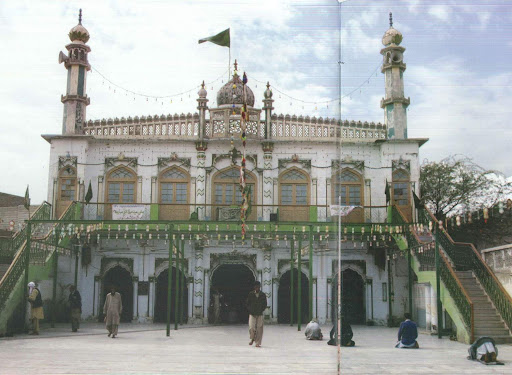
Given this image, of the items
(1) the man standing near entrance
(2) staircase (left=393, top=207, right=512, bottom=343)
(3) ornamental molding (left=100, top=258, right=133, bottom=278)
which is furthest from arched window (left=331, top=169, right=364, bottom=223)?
(1) the man standing near entrance

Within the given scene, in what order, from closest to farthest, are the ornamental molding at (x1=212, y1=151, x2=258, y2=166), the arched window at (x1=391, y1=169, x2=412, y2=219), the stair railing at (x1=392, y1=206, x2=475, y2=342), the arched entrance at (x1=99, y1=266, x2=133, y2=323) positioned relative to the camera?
the stair railing at (x1=392, y1=206, x2=475, y2=342) < the arched window at (x1=391, y1=169, x2=412, y2=219) < the arched entrance at (x1=99, y1=266, x2=133, y2=323) < the ornamental molding at (x1=212, y1=151, x2=258, y2=166)

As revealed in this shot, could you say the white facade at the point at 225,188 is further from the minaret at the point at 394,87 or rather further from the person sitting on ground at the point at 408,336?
the person sitting on ground at the point at 408,336

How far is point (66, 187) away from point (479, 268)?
14.3m

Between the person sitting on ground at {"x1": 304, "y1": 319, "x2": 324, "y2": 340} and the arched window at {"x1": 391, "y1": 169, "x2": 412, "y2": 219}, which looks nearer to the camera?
the person sitting on ground at {"x1": 304, "y1": 319, "x2": 324, "y2": 340}

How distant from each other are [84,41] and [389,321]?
1515 cm

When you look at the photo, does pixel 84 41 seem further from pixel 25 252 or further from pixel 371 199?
pixel 371 199

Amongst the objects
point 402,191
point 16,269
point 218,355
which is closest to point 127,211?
point 16,269

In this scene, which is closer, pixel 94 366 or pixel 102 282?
pixel 94 366

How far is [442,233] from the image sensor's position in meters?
17.9

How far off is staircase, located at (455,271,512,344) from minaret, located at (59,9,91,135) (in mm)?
14576

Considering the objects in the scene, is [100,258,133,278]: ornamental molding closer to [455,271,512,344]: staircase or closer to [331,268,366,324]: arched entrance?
[331,268,366,324]: arched entrance

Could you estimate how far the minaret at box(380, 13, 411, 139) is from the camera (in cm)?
2212

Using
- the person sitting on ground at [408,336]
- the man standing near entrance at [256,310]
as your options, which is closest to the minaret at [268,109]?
the man standing near entrance at [256,310]

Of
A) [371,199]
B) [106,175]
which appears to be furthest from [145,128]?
[371,199]
